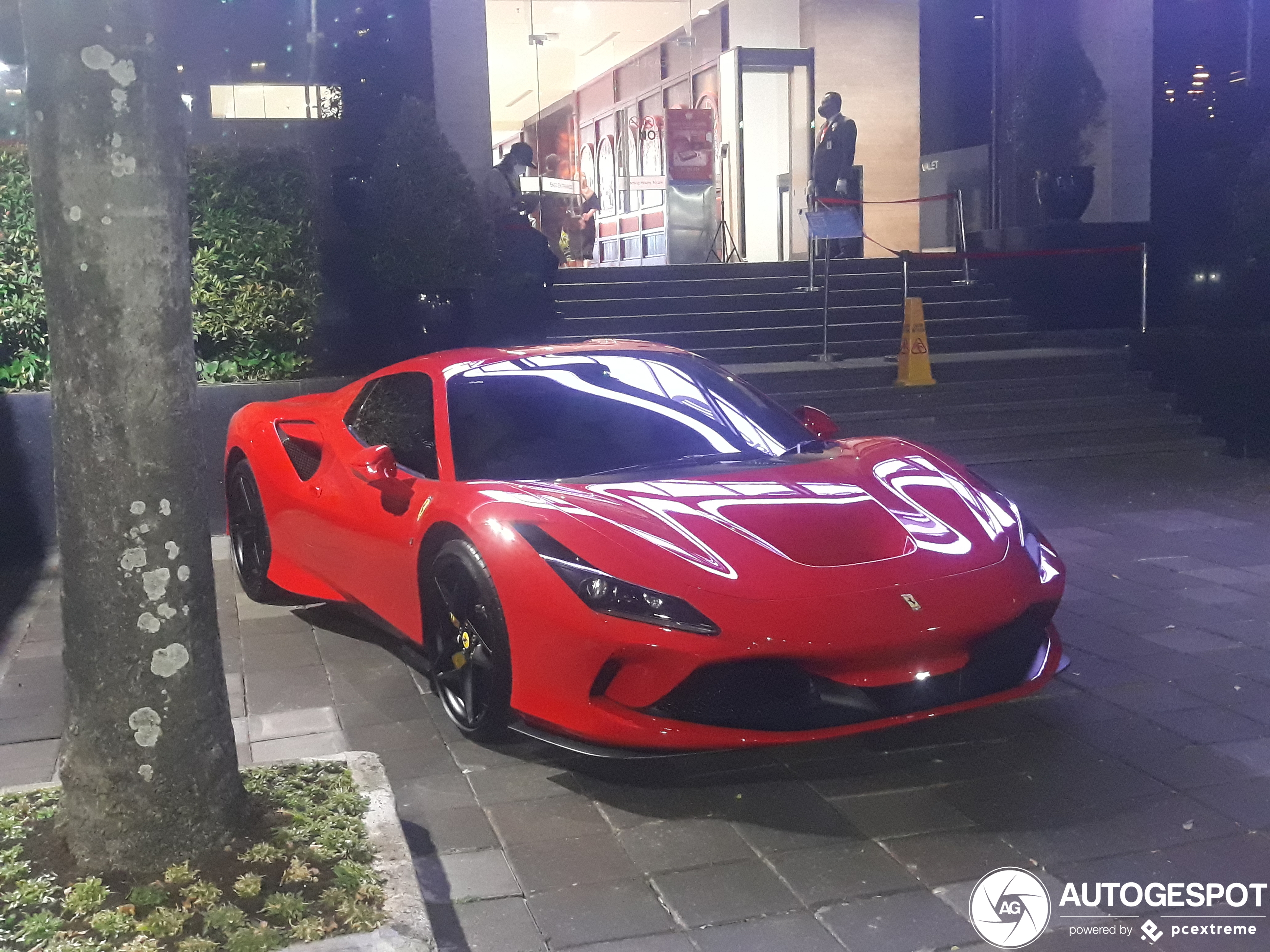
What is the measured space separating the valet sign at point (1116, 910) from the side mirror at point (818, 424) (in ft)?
7.44

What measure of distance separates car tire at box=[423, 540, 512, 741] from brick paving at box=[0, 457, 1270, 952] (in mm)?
138

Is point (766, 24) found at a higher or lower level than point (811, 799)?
higher

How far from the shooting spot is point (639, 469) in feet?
14.7

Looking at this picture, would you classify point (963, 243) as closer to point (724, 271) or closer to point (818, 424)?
point (724, 271)

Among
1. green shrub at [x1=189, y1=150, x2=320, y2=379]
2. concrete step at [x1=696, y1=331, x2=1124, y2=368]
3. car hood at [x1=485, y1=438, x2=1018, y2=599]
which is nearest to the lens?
car hood at [x1=485, y1=438, x2=1018, y2=599]

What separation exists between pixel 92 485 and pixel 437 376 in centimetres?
228

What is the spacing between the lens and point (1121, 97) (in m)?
14.5

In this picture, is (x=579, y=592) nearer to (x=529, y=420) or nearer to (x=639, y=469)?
(x=639, y=469)

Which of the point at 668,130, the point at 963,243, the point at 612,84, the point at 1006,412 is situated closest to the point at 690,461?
the point at 1006,412

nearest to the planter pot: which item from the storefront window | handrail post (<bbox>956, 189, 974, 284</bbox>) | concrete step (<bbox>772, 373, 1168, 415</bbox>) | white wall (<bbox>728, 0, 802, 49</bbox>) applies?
handrail post (<bbox>956, 189, 974, 284</bbox>)

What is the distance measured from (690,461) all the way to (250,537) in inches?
102

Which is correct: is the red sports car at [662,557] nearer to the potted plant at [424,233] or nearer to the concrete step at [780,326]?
the potted plant at [424,233]

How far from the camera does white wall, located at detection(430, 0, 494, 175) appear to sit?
42.9 ft

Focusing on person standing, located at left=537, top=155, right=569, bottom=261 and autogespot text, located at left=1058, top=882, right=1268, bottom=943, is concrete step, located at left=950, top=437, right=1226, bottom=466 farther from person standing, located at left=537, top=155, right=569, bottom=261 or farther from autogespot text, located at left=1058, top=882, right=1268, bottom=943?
person standing, located at left=537, top=155, right=569, bottom=261
